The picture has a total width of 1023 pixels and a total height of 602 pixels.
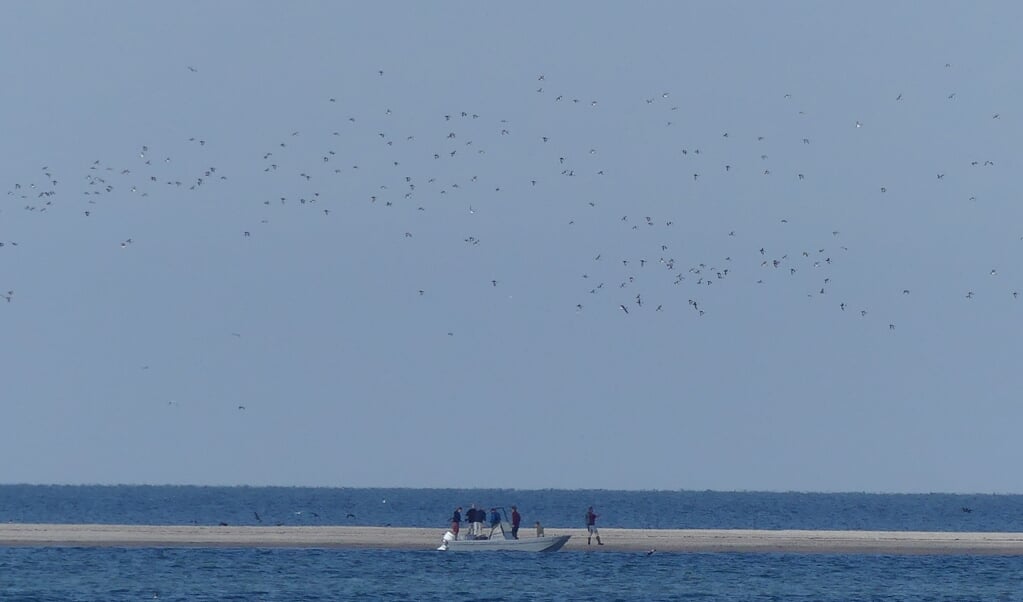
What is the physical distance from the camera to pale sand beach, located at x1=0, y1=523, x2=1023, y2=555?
8069 cm

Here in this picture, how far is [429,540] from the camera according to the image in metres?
84.1

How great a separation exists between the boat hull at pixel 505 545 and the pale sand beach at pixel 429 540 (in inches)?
126

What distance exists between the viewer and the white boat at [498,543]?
76312 millimetres

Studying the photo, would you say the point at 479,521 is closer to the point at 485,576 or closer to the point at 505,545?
the point at 505,545

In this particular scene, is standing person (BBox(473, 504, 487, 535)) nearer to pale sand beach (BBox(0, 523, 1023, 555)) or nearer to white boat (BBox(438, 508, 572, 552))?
white boat (BBox(438, 508, 572, 552))

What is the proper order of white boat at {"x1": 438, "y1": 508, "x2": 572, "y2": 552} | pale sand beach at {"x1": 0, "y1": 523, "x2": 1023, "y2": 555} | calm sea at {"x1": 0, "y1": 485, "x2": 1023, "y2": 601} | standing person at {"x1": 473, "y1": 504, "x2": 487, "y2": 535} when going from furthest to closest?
1. pale sand beach at {"x1": 0, "y1": 523, "x2": 1023, "y2": 555}
2. white boat at {"x1": 438, "y1": 508, "x2": 572, "y2": 552}
3. standing person at {"x1": 473, "y1": 504, "x2": 487, "y2": 535}
4. calm sea at {"x1": 0, "y1": 485, "x2": 1023, "y2": 601}

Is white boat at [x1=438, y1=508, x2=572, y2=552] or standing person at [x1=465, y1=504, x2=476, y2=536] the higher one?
standing person at [x1=465, y1=504, x2=476, y2=536]

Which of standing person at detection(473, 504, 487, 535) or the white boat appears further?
the white boat

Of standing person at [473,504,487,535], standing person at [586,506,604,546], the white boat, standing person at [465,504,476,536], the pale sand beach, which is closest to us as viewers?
standing person at [465,504,476,536]

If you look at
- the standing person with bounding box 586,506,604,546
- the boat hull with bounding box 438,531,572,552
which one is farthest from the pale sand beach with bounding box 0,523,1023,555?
the boat hull with bounding box 438,531,572,552

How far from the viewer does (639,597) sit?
2427 inches

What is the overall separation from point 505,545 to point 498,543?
0.35 m

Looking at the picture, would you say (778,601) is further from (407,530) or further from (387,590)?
(407,530)

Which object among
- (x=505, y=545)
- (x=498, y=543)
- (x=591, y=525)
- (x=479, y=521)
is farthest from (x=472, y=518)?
(x=591, y=525)
